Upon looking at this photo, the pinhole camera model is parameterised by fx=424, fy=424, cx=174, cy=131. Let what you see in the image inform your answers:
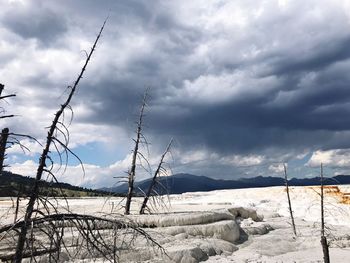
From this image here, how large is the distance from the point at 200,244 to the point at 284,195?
29327mm

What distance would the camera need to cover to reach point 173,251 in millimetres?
16703

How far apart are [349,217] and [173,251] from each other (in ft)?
80.8

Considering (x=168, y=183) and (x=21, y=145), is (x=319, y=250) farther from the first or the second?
(x=21, y=145)

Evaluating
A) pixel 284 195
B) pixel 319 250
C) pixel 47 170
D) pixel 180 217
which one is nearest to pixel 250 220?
pixel 319 250

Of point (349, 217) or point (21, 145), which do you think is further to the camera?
point (349, 217)

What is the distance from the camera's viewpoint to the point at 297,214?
129 ft

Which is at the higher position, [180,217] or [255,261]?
[180,217]

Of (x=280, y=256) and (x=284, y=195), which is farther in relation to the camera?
(x=284, y=195)

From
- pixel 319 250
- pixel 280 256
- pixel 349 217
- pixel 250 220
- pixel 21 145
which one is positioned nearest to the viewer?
pixel 21 145

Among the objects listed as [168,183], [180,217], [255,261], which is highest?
[168,183]

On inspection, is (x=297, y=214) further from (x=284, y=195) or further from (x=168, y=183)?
(x=168, y=183)


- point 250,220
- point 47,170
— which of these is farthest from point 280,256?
point 47,170

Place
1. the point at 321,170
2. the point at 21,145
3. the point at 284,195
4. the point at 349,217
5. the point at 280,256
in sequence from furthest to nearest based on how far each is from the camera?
the point at 284,195 < the point at 349,217 < the point at 280,256 < the point at 321,170 < the point at 21,145

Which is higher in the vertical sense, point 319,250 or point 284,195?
point 284,195
